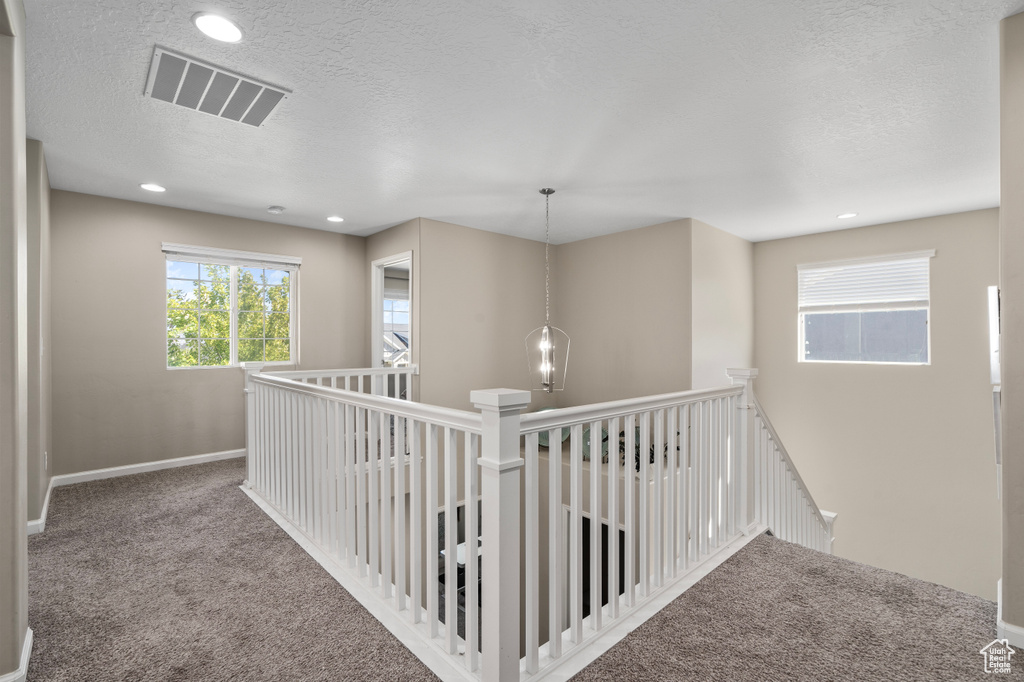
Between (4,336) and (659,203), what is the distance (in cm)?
403

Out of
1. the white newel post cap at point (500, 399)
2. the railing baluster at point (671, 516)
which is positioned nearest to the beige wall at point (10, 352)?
the white newel post cap at point (500, 399)

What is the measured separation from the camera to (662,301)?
4.85 meters

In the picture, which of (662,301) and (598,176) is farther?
(662,301)

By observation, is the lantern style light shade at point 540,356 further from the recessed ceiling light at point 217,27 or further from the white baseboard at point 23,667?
the white baseboard at point 23,667

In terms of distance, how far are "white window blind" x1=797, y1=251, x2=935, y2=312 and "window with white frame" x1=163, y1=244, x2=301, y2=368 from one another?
5465 mm

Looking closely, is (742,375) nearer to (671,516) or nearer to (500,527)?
(671,516)

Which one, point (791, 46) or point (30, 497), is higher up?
point (791, 46)

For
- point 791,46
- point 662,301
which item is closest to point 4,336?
point 791,46

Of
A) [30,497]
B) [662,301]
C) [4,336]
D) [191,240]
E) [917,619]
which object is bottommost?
[917,619]

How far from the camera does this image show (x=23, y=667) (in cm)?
158

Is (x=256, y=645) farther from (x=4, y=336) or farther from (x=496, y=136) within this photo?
(x=496, y=136)

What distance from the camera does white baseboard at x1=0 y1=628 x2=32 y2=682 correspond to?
1522mm

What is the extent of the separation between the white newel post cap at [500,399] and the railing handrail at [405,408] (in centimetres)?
6

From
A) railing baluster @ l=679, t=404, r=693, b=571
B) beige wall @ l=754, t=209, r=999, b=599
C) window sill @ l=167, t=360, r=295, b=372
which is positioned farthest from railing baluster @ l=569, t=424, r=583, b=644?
beige wall @ l=754, t=209, r=999, b=599
